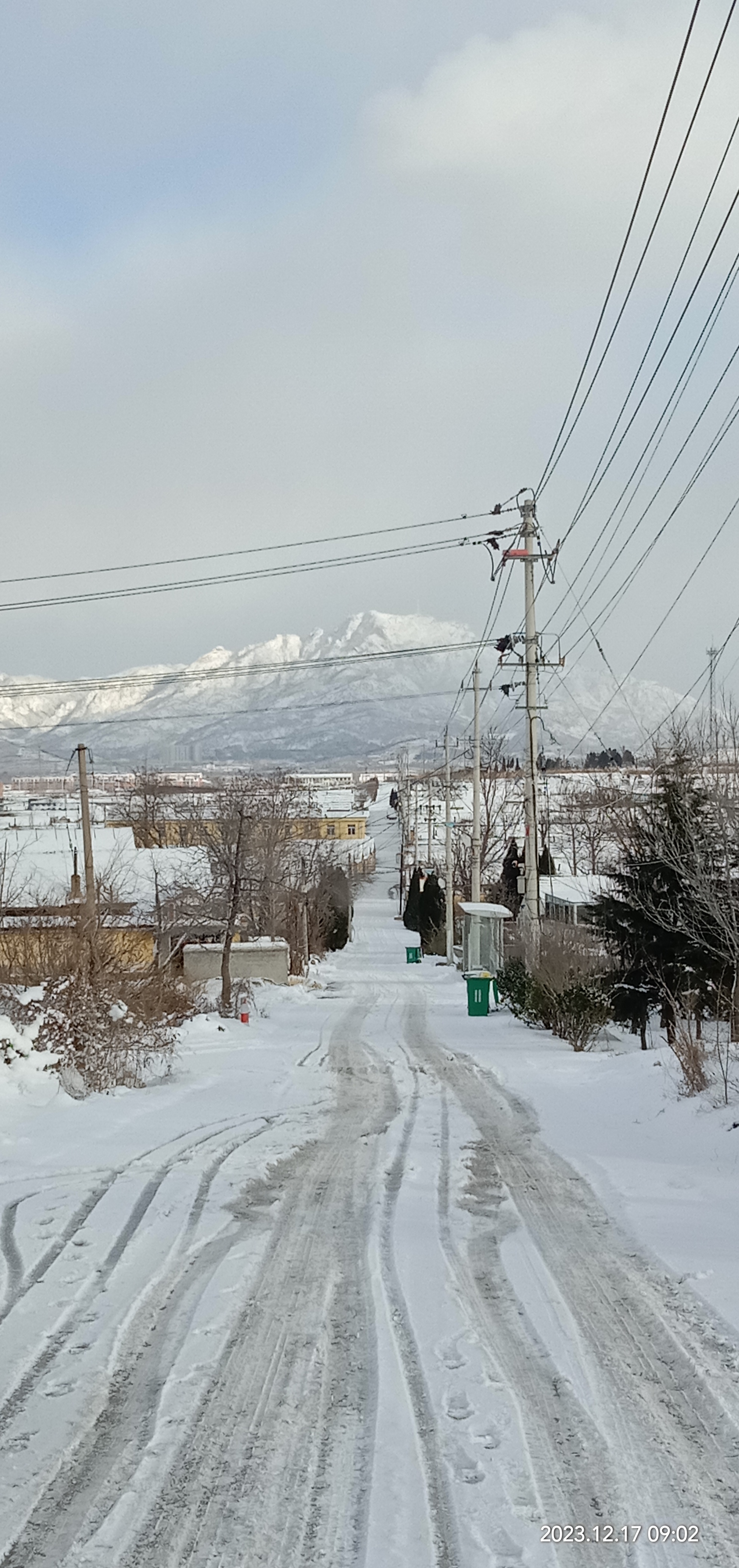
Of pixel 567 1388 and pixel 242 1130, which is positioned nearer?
pixel 567 1388

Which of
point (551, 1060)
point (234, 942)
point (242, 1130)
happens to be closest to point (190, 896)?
point (234, 942)

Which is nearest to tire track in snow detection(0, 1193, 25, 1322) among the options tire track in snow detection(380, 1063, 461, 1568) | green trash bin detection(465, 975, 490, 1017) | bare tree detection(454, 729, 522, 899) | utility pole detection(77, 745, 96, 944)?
tire track in snow detection(380, 1063, 461, 1568)

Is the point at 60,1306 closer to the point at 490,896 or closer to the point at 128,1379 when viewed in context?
the point at 128,1379

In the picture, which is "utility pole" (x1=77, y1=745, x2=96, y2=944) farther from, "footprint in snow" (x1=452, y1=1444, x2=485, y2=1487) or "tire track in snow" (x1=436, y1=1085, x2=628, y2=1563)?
"footprint in snow" (x1=452, y1=1444, x2=485, y2=1487)

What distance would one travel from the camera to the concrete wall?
120ft

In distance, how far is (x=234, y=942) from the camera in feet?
136

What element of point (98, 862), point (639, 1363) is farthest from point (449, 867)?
point (639, 1363)

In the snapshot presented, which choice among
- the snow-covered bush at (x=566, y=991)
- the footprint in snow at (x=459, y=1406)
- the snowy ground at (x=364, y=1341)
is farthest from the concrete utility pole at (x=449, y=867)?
the footprint in snow at (x=459, y=1406)

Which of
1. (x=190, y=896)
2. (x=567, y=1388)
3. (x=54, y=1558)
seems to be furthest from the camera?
(x=190, y=896)

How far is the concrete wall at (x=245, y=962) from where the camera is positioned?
36.6 metres

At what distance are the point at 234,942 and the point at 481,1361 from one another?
121ft

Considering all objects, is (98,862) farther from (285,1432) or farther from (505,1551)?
(505,1551)

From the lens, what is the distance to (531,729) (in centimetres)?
2773

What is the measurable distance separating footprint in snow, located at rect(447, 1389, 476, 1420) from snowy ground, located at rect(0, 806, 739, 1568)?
2 cm
